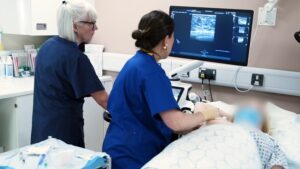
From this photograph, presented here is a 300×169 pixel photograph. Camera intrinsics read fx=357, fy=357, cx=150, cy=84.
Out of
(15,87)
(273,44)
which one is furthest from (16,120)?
(273,44)

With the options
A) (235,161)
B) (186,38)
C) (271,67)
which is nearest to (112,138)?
(235,161)

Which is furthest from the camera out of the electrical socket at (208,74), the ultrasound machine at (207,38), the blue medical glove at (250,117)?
the electrical socket at (208,74)

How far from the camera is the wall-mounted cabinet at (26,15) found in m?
2.55

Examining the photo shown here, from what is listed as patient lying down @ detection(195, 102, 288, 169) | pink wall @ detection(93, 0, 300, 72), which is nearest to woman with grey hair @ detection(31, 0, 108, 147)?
patient lying down @ detection(195, 102, 288, 169)

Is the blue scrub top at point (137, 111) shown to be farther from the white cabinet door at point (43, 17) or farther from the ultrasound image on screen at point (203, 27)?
the white cabinet door at point (43, 17)

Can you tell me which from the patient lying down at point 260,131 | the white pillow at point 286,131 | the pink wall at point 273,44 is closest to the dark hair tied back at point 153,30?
the patient lying down at point 260,131

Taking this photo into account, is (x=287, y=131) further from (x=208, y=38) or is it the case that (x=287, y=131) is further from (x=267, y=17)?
(x=267, y=17)

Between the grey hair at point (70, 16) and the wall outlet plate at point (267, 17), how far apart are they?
3.72 ft

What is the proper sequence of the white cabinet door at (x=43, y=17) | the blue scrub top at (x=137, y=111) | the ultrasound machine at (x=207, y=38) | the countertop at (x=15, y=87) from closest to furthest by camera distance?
the blue scrub top at (x=137, y=111) < the ultrasound machine at (x=207, y=38) < the countertop at (x=15, y=87) < the white cabinet door at (x=43, y=17)

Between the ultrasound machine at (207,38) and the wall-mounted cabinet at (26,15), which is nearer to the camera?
the ultrasound machine at (207,38)

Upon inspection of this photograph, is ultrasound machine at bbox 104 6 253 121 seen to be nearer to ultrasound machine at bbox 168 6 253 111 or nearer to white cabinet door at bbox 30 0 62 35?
ultrasound machine at bbox 168 6 253 111

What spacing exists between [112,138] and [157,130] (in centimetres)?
20

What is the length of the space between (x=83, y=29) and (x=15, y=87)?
0.80 m

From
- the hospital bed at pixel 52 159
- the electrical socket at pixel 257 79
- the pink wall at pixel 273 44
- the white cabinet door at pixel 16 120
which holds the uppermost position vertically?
the pink wall at pixel 273 44
